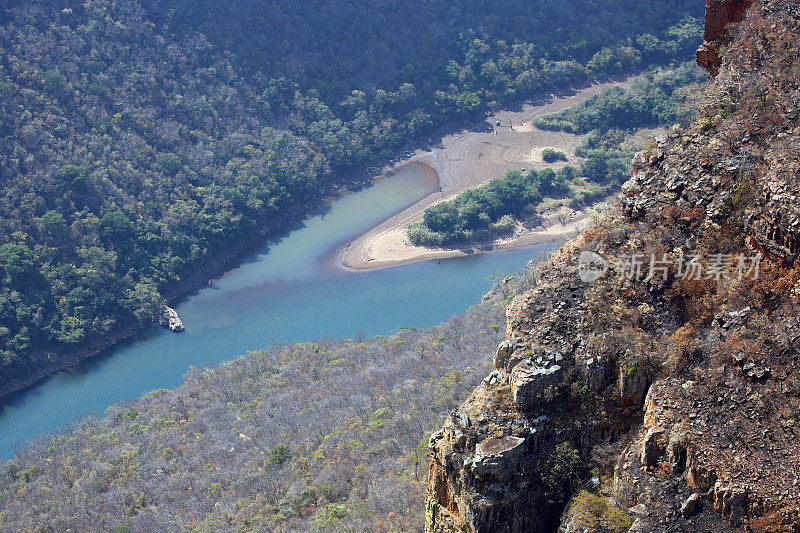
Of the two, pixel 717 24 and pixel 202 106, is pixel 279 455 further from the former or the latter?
pixel 202 106

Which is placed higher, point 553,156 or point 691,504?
point 553,156

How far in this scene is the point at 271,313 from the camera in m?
75.9

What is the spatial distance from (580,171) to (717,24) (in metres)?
64.7

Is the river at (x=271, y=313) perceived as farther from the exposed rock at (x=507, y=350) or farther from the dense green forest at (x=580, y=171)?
the exposed rock at (x=507, y=350)

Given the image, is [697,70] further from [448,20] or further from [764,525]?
[764,525]

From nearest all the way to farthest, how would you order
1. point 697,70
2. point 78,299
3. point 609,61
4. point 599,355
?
point 599,355 < point 78,299 < point 697,70 < point 609,61

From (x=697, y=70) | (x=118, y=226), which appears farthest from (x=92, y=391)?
(x=697, y=70)

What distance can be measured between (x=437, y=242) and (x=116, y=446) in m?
43.3

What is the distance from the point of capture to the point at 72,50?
8625 centimetres

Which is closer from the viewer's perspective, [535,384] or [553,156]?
[535,384]

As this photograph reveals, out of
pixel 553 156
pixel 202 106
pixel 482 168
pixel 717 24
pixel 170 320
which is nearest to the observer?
pixel 717 24

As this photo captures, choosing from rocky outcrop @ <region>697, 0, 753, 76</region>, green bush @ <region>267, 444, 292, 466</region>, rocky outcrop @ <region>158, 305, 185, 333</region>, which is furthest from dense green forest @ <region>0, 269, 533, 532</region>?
rocky outcrop @ <region>697, 0, 753, 76</region>

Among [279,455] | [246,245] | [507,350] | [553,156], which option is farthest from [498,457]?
[553,156]

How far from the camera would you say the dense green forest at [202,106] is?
242 ft
